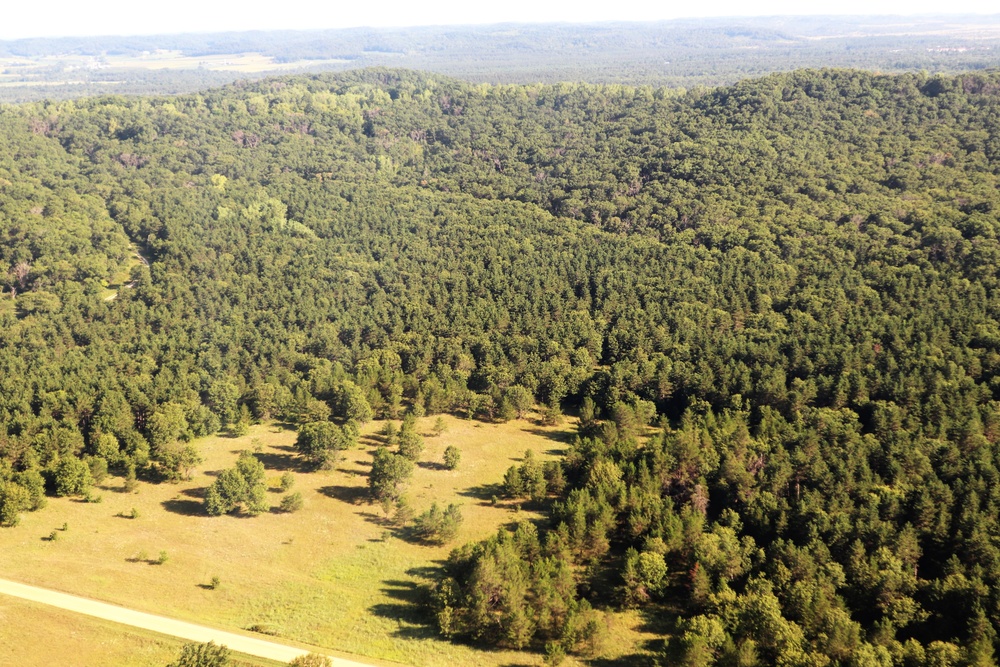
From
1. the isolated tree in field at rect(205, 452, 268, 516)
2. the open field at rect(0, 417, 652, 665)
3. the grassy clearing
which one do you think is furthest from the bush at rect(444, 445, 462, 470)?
the grassy clearing

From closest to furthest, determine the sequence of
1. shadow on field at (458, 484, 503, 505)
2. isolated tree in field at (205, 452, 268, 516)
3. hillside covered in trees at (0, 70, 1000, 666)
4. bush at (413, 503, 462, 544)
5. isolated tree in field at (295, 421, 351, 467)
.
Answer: hillside covered in trees at (0, 70, 1000, 666) < bush at (413, 503, 462, 544) < isolated tree in field at (205, 452, 268, 516) < shadow on field at (458, 484, 503, 505) < isolated tree in field at (295, 421, 351, 467)

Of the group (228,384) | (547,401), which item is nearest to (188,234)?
(228,384)

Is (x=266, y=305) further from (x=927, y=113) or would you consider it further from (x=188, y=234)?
(x=927, y=113)

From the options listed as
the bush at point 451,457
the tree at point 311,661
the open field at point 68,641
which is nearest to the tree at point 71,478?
the open field at point 68,641

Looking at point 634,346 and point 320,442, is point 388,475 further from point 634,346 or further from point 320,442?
point 634,346

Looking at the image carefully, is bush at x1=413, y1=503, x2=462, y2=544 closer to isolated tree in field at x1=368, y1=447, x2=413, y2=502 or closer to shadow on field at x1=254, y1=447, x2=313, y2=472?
isolated tree in field at x1=368, y1=447, x2=413, y2=502

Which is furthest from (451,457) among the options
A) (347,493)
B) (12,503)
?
(12,503)

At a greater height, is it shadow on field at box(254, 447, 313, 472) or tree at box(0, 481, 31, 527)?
tree at box(0, 481, 31, 527)
